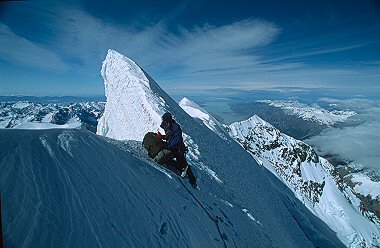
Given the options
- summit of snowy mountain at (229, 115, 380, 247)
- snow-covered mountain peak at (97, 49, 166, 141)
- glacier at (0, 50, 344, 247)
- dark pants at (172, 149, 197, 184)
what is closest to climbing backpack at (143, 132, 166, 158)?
glacier at (0, 50, 344, 247)

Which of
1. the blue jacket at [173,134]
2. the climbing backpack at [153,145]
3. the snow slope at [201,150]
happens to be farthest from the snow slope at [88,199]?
the snow slope at [201,150]

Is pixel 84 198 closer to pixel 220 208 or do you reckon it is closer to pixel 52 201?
pixel 52 201

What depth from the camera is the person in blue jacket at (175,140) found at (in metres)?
8.83

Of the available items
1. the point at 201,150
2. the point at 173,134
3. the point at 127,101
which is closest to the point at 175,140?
the point at 173,134

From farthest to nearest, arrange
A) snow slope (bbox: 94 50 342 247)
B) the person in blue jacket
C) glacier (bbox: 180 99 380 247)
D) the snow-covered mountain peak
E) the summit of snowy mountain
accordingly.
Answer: the summit of snowy mountain → glacier (bbox: 180 99 380 247) → the snow-covered mountain peak → snow slope (bbox: 94 50 342 247) → the person in blue jacket

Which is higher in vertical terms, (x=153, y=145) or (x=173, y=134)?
(x=173, y=134)

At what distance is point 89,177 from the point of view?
537 centimetres

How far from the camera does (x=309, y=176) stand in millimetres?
70250

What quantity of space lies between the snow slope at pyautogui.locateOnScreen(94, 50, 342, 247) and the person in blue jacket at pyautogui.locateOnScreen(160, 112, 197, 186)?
4.15 ft

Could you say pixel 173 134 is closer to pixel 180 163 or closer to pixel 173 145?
pixel 173 145

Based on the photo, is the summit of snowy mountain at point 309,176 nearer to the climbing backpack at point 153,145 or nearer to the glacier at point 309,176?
the glacier at point 309,176

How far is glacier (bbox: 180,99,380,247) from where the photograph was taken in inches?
2105

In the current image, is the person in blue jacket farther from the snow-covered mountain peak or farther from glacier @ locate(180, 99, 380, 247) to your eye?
glacier @ locate(180, 99, 380, 247)

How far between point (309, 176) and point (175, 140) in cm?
7339
